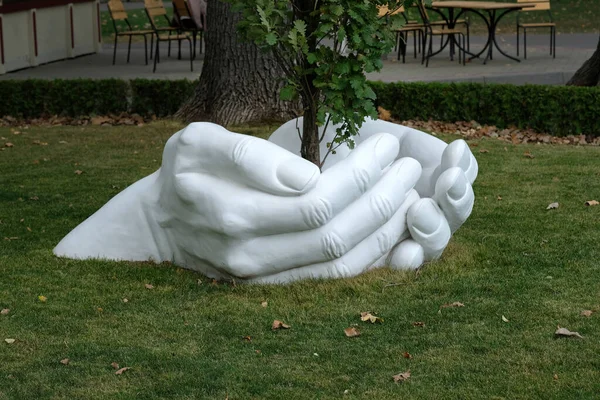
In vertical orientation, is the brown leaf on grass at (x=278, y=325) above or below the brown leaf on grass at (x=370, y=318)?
below

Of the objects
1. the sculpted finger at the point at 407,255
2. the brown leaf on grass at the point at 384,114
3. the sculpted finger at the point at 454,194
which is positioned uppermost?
the sculpted finger at the point at 454,194

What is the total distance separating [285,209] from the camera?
5.28 m

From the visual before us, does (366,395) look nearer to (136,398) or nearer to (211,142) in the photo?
(136,398)

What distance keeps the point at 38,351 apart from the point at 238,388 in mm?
1077

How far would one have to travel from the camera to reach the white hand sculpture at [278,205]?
5316mm

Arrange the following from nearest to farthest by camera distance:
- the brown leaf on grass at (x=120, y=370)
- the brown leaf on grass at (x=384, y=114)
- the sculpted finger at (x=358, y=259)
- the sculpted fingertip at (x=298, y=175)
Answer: the brown leaf on grass at (x=120, y=370) → the sculpted fingertip at (x=298, y=175) → the sculpted finger at (x=358, y=259) → the brown leaf on grass at (x=384, y=114)

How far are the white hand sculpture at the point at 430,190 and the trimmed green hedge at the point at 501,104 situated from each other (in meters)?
4.81

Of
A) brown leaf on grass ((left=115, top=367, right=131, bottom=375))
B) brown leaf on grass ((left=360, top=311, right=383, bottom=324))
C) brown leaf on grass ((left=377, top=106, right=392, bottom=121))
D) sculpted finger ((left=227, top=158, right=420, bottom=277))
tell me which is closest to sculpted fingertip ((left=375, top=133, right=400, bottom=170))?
sculpted finger ((left=227, top=158, right=420, bottom=277))

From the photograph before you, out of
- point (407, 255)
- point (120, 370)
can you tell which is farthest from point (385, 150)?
point (120, 370)

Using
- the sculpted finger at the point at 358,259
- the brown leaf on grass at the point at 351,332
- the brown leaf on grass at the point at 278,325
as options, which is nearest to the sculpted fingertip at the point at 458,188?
the sculpted finger at the point at 358,259

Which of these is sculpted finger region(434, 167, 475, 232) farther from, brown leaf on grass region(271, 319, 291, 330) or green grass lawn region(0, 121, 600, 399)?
brown leaf on grass region(271, 319, 291, 330)

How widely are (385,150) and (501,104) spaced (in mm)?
5681

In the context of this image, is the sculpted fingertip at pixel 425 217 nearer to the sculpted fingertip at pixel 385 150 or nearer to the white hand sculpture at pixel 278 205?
the white hand sculpture at pixel 278 205

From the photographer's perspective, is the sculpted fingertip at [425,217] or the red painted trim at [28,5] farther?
the red painted trim at [28,5]
